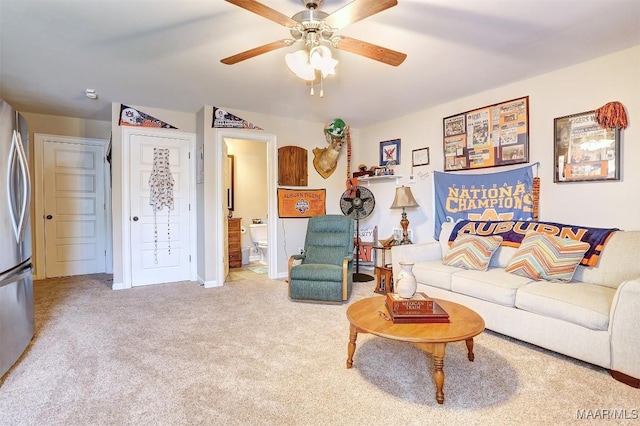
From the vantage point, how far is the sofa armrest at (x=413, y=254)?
3.43 metres

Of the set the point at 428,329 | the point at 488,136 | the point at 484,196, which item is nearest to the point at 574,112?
the point at 488,136

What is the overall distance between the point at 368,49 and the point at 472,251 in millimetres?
2023

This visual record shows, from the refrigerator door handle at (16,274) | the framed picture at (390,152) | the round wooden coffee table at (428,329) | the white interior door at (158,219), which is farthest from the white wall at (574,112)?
the refrigerator door handle at (16,274)

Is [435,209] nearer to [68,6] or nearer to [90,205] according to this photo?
[68,6]

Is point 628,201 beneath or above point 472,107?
beneath

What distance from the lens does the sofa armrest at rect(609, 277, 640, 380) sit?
1.82 m

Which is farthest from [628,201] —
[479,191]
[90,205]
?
[90,205]

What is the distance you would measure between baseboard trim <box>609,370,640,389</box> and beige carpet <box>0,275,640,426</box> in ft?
0.12

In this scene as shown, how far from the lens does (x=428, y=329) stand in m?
1.81

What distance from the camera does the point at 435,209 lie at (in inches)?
162

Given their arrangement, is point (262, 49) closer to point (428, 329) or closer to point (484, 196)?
point (428, 329)

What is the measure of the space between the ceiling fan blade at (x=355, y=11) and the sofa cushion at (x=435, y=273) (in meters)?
2.21

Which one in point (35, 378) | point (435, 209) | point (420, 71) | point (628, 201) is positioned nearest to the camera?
point (35, 378)

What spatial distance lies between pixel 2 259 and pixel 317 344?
6.87 feet
